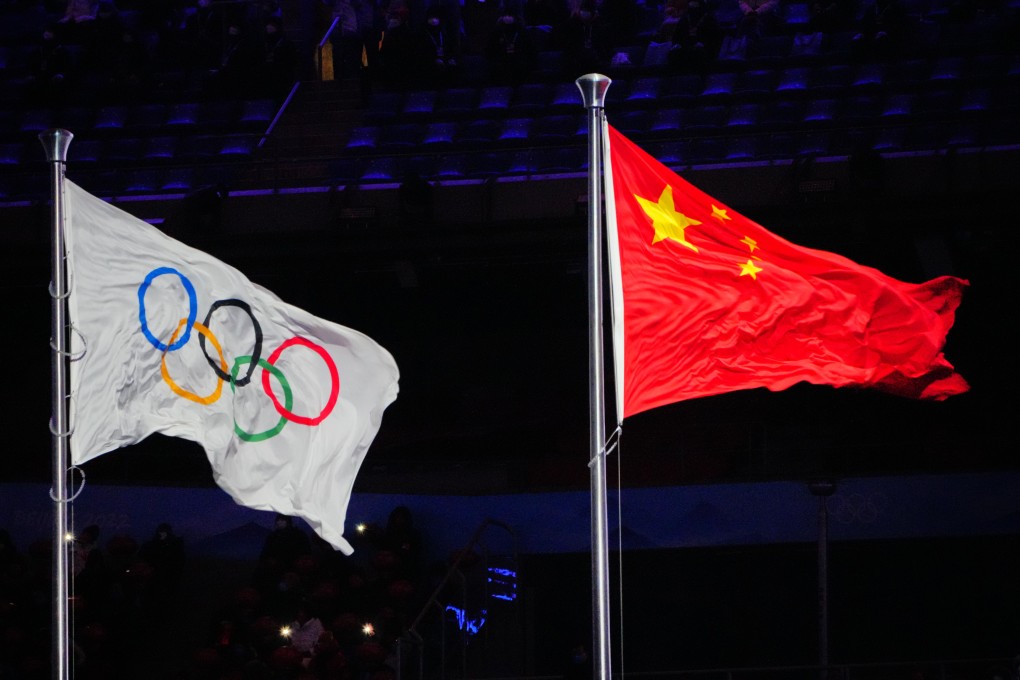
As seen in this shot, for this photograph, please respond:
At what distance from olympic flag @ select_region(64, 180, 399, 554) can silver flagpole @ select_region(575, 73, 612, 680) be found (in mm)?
1419

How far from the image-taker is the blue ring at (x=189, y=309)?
7.75 m

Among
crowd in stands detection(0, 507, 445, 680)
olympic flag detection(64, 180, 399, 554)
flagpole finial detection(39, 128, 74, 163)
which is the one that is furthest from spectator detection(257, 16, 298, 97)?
flagpole finial detection(39, 128, 74, 163)

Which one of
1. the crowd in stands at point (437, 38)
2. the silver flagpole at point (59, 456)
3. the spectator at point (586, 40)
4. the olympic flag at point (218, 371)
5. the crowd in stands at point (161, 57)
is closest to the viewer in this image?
the silver flagpole at point (59, 456)

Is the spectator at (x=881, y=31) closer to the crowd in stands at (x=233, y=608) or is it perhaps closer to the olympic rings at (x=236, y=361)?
the crowd in stands at (x=233, y=608)

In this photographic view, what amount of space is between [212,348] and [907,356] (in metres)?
4.03

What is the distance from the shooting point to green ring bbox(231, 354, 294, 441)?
7875 mm

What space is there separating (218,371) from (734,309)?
2959 mm

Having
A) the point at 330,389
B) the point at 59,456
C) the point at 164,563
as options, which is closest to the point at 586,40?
the point at 164,563

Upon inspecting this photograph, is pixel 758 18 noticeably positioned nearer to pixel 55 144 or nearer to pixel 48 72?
pixel 48 72

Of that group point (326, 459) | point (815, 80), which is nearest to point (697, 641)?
point (815, 80)

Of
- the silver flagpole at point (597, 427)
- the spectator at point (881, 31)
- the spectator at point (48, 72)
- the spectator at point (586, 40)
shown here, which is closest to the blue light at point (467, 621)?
the silver flagpole at point (597, 427)

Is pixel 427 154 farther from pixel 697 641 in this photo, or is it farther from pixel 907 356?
pixel 907 356

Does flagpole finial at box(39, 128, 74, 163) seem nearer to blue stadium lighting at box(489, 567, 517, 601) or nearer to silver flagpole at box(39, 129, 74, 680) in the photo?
silver flagpole at box(39, 129, 74, 680)

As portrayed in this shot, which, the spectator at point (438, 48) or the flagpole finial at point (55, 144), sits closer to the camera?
the flagpole finial at point (55, 144)
